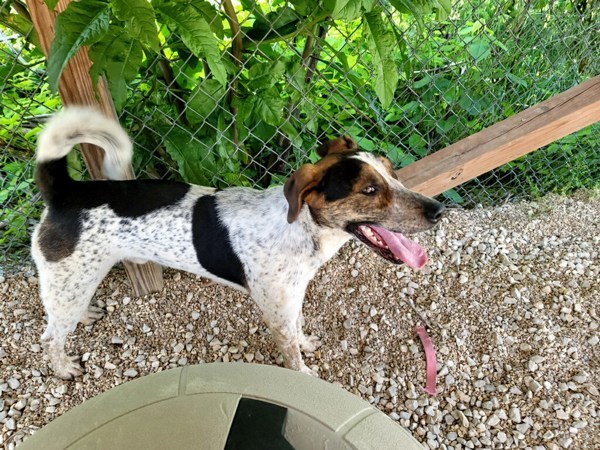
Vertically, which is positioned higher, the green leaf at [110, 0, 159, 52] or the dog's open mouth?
the green leaf at [110, 0, 159, 52]

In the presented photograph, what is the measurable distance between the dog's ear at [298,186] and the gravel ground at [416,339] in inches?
47.4

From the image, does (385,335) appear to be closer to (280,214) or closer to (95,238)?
(280,214)

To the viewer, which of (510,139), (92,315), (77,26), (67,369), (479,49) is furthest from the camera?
(479,49)

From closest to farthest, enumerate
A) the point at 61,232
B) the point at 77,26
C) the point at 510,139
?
the point at 77,26
the point at 61,232
the point at 510,139

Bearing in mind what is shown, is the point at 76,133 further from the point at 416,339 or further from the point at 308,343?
the point at 416,339

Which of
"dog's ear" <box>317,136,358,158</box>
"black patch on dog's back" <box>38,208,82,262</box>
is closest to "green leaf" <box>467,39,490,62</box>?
"dog's ear" <box>317,136,358,158</box>

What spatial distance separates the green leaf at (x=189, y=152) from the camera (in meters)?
2.55

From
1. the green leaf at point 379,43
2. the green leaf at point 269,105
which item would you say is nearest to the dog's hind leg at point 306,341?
the green leaf at point 269,105

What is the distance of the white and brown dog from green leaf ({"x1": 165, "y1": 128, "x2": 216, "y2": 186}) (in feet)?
0.63

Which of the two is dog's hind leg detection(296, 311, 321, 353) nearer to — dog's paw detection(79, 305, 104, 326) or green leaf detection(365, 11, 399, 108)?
dog's paw detection(79, 305, 104, 326)

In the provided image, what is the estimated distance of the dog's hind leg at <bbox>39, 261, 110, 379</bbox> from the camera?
2.26 meters

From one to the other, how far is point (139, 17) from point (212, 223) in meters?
1.11

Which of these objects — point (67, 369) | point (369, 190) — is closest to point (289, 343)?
point (369, 190)

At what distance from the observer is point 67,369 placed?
8.75 ft
